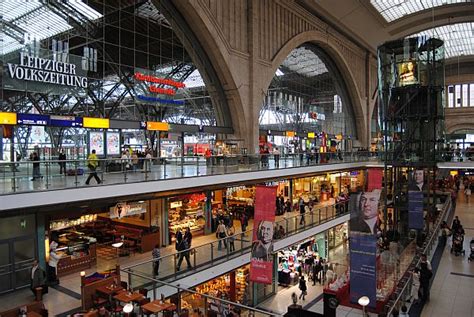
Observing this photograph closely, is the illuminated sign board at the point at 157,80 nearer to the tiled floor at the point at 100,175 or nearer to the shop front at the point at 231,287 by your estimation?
the tiled floor at the point at 100,175

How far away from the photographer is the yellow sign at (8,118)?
45.6 ft

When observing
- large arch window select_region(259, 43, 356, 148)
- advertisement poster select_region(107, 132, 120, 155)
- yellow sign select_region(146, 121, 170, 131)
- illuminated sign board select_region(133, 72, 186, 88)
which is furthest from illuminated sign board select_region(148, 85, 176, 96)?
large arch window select_region(259, 43, 356, 148)

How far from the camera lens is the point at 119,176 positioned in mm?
13219

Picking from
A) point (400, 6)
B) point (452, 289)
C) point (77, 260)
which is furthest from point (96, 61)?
point (400, 6)

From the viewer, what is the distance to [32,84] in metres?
15.5

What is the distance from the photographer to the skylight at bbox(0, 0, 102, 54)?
595 inches

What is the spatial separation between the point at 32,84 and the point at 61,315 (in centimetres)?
1003

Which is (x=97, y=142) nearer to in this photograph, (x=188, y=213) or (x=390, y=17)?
(x=188, y=213)

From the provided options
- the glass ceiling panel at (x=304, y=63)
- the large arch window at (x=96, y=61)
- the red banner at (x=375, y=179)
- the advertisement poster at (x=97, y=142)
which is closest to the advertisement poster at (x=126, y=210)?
the advertisement poster at (x=97, y=142)

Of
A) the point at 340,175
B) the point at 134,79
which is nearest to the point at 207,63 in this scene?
the point at 134,79

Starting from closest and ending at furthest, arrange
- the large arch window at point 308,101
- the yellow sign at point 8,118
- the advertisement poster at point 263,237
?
the advertisement poster at point 263,237 → the yellow sign at point 8,118 → the large arch window at point 308,101

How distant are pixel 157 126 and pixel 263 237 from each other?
11.3 meters

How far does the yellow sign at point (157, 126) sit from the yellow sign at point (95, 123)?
95.5 inches

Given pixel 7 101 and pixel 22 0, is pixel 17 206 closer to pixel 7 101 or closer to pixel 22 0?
pixel 7 101
